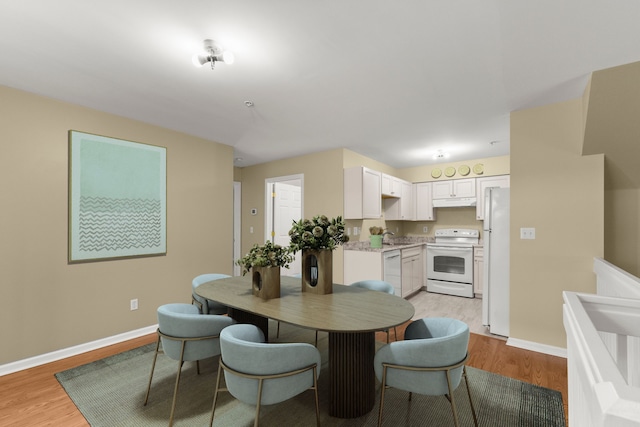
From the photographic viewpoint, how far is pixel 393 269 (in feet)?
14.3

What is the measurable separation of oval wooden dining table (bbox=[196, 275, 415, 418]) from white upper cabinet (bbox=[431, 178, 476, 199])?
12.4 ft

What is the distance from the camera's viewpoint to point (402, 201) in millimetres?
5418

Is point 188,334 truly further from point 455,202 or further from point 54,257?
point 455,202

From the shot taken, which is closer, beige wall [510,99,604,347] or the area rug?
the area rug

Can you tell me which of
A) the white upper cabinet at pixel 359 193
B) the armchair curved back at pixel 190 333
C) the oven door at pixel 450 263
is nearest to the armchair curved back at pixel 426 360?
the armchair curved back at pixel 190 333

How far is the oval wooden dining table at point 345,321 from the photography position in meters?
1.62

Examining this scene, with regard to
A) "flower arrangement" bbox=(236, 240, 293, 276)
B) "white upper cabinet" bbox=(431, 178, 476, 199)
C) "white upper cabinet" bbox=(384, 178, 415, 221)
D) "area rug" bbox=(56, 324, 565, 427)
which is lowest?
"area rug" bbox=(56, 324, 565, 427)

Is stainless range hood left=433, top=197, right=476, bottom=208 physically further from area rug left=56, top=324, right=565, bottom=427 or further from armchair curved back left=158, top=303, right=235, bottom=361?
armchair curved back left=158, top=303, right=235, bottom=361

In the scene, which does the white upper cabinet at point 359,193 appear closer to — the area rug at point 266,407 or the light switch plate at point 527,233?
the light switch plate at point 527,233

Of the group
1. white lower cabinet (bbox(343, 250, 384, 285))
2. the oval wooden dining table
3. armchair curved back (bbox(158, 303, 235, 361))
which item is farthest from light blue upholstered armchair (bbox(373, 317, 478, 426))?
white lower cabinet (bbox(343, 250, 384, 285))

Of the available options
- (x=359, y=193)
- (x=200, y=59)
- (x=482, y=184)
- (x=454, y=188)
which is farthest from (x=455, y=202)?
(x=200, y=59)

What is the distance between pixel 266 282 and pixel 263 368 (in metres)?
0.69

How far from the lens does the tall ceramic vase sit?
218cm

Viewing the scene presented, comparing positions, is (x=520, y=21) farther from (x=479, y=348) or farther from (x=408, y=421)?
(x=479, y=348)
